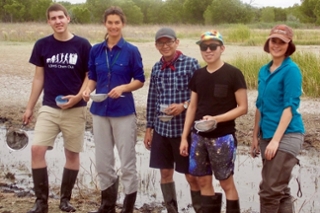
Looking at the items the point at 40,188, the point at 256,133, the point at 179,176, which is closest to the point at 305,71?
the point at 179,176

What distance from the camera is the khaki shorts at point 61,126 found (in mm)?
4688

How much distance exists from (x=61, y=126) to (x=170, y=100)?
1038 mm

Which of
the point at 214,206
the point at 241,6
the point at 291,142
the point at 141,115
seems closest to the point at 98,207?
the point at 214,206

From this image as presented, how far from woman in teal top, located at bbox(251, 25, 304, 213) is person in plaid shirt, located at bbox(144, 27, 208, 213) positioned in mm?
672

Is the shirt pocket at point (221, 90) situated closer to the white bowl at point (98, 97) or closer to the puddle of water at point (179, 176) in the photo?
the white bowl at point (98, 97)

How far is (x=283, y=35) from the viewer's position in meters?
3.78

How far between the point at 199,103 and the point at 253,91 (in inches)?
297

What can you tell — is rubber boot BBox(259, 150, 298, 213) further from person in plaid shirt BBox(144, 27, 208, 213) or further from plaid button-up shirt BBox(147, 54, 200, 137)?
plaid button-up shirt BBox(147, 54, 200, 137)

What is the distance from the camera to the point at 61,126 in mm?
4777

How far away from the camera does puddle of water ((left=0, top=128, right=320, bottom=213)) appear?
561 centimetres

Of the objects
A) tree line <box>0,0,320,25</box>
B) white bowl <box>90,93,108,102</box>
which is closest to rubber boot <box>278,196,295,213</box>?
white bowl <box>90,93,108,102</box>

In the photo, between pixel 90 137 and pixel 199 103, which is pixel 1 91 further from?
pixel 199 103

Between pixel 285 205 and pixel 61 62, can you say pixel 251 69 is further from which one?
pixel 285 205

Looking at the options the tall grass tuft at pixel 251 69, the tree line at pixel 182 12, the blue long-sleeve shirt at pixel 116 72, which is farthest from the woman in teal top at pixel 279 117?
the tree line at pixel 182 12
